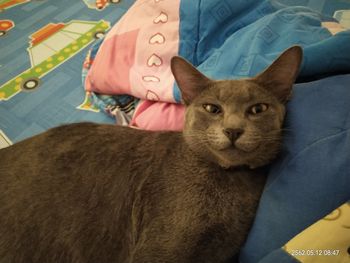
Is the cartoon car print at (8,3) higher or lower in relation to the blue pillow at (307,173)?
lower

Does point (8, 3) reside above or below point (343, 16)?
below

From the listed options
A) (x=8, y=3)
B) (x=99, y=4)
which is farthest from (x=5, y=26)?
(x=99, y=4)

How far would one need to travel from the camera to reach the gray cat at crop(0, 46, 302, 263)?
32.5 inches

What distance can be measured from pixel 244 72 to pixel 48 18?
166cm

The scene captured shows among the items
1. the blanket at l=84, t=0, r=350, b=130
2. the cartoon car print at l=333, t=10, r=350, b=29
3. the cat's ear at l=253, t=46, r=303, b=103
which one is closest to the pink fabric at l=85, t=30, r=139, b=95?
the blanket at l=84, t=0, r=350, b=130

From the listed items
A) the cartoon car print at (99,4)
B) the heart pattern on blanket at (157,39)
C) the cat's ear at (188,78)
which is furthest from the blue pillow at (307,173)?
the cartoon car print at (99,4)

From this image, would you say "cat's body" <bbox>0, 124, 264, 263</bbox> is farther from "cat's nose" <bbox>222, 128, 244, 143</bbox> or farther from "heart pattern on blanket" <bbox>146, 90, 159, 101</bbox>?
"heart pattern on blanket" <bbox>146, 90, 159, 101</bbox>

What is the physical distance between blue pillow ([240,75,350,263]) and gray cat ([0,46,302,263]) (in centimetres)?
5

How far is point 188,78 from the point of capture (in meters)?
0.99

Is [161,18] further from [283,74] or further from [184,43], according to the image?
[283,74]

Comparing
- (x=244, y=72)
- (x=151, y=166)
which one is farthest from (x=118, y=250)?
(x=244, y=72)

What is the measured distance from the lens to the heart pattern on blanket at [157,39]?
142cm

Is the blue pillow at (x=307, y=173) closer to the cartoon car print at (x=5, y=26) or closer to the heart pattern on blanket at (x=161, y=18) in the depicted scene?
the heart pattern on blanket at (x=161, y=18)

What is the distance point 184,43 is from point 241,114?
65 cm
